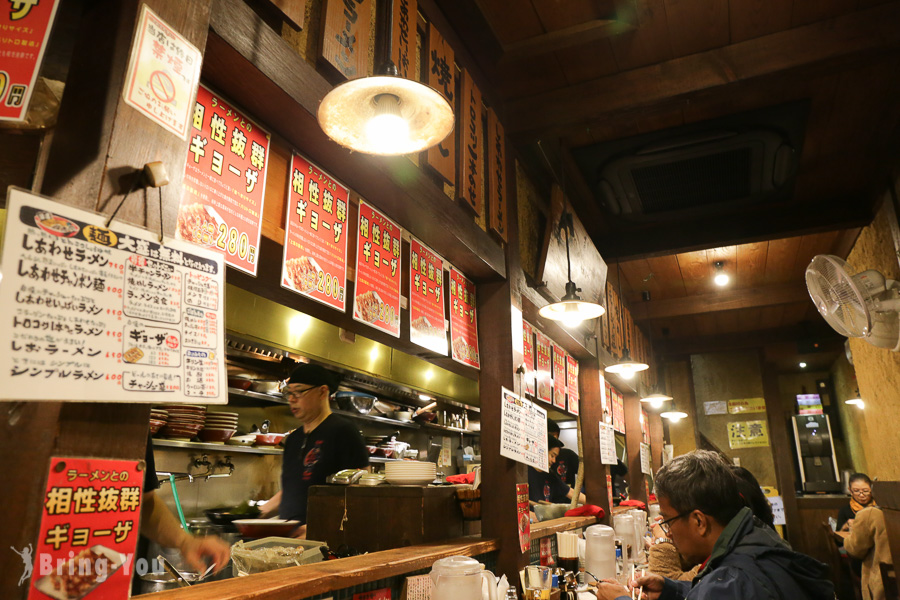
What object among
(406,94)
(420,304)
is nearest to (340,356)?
(420,304)

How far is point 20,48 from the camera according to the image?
4.13 ft

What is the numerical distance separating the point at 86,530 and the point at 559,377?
16.8 ft

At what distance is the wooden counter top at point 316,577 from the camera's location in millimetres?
1679

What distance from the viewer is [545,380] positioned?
5.40 metres

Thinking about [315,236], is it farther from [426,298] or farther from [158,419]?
[158,419]

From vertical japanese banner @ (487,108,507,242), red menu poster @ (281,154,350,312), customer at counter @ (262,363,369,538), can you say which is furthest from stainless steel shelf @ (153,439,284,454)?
vertical japanese banner @ (487,108,507,242)

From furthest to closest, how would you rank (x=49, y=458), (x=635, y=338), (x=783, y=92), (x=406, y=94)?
(x=635, y=338) < (x=783, y=92) < (x=406, y=94) < (x=49, y=458)

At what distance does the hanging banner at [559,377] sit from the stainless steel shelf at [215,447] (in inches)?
108

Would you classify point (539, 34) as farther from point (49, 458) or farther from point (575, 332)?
point (49, 458)

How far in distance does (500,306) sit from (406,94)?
2321mm

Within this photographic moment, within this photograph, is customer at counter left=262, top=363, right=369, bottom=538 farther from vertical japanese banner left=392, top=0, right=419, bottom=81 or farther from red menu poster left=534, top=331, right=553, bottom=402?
vertical japanese banner left=392, top=0, right=419, bottom=81

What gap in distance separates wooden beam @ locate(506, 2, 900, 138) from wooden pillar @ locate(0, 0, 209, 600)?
3.21 metres

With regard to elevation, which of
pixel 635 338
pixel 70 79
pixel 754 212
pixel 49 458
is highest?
pixel 754 212

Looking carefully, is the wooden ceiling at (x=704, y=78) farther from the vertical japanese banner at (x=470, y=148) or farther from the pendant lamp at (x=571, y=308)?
the pendant lamp at (x=571, y=308)
